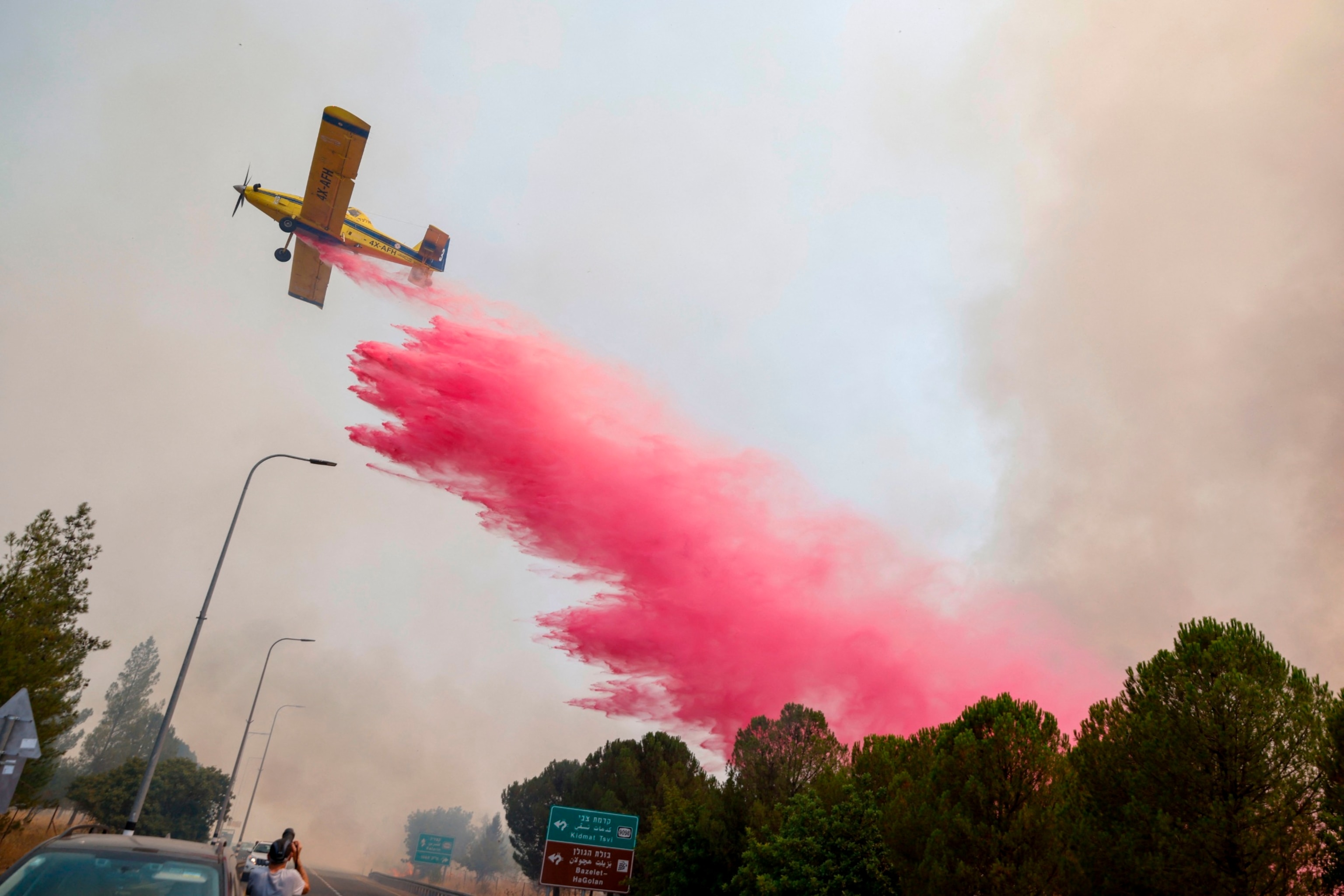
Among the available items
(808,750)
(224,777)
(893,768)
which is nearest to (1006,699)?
(893,768)

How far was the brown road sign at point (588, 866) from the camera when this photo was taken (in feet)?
111

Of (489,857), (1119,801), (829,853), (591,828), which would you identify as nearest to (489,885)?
(489,857)

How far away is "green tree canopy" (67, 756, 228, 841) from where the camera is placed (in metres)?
64.1

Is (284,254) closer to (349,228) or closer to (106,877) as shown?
(349,228)

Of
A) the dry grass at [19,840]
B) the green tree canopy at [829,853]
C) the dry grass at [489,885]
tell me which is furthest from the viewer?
the dry grass at [489,885]

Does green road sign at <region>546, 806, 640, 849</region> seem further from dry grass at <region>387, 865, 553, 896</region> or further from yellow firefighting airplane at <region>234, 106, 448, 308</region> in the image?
dry grass at <region>387, 865, 553, 896</region>

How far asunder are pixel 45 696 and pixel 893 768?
34.9 meters

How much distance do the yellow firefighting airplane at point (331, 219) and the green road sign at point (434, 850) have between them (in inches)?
2137

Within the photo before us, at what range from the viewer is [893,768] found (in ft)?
117

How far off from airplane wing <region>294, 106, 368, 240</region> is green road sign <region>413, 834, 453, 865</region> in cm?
5873

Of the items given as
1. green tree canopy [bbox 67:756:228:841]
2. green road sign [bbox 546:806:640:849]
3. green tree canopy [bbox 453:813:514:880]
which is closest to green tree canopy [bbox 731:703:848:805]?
green road sign [bbox 546:806:640:849]

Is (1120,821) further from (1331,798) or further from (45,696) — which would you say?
(45,696)

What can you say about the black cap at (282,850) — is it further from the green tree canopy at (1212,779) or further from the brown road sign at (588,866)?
the brown road sign at (588,866)

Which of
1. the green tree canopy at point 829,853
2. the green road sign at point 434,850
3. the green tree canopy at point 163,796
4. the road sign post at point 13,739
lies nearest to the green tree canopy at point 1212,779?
the green tree canopy at point 829,853
